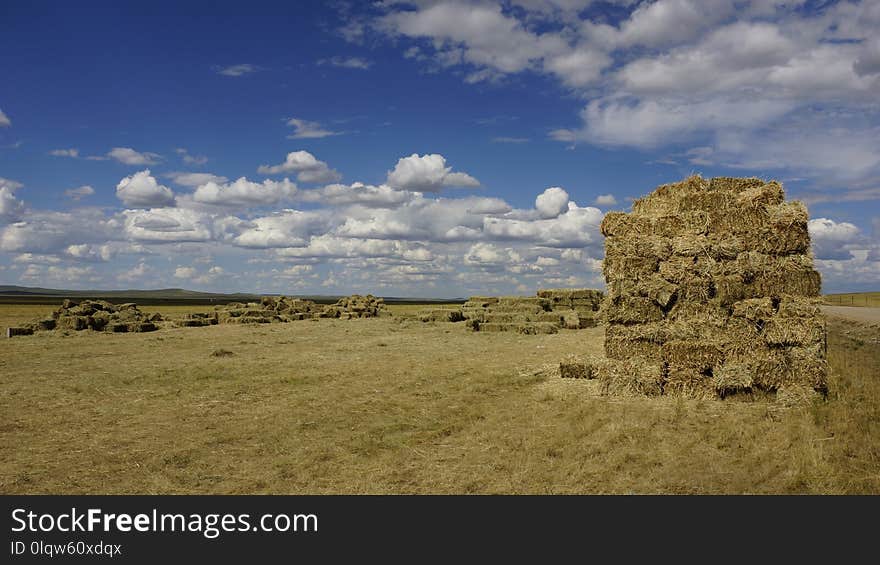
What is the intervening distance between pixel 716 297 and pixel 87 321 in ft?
107

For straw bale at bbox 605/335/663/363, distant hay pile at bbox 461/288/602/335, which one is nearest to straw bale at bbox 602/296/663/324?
straw bale at bbox 605/335/663/363

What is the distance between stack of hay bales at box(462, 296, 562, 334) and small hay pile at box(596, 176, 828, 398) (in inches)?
705

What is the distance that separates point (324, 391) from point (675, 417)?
8.26 m

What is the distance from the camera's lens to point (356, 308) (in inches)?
1980

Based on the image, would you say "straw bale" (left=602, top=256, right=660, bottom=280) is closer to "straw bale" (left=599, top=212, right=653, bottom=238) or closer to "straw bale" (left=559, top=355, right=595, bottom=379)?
"straw bale" (left=599, top=212, right=653, bottom=238)

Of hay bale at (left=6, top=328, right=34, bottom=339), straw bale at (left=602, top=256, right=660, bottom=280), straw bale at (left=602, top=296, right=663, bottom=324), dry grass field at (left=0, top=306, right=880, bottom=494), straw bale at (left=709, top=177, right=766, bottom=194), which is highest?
straw bale at (left=709, top=177, right=766, bottom=194)

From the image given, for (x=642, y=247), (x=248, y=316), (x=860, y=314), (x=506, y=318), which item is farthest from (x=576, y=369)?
(x=860, y=314)

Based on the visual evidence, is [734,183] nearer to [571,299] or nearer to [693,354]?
[693,354]

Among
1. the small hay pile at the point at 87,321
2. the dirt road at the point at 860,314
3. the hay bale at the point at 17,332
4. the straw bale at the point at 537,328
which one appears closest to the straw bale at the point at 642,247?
the straw bale at the point at 537,328

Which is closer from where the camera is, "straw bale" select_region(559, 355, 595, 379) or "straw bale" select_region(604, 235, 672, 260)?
"straw bale" select_region(604, 235, 672, 260)

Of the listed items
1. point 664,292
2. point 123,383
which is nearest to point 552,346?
point 664,292

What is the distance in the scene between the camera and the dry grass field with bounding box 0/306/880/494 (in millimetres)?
7949
